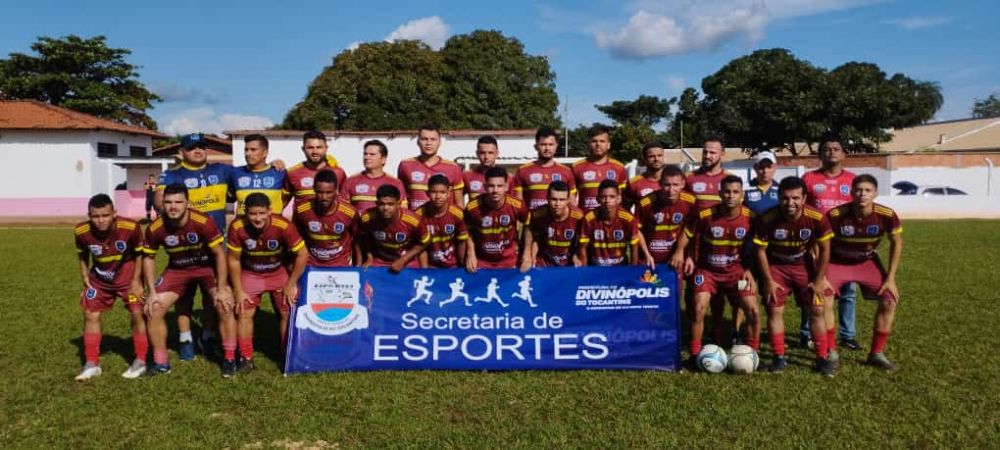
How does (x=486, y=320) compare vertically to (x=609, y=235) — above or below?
below

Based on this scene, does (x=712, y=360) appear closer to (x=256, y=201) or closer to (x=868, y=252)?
(x=868, y=252)

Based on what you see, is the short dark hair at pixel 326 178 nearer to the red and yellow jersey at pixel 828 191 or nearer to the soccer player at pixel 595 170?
the soccer player at pixel 595 170

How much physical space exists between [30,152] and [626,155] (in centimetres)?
3056

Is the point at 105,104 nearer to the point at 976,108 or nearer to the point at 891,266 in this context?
the point at 891,266

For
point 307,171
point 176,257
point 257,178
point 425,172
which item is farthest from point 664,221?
point 176,257

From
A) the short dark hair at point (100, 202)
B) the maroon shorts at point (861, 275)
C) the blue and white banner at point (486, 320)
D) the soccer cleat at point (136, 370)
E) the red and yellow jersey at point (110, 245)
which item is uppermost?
the short dark hair at point (100, 202)

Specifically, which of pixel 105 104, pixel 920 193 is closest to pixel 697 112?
pixel 920 193

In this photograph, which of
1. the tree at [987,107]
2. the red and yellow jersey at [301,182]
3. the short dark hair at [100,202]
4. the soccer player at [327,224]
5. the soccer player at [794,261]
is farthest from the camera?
the tree at [987,107]

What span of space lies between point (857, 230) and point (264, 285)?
5187 mm

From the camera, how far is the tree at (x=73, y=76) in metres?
37.2

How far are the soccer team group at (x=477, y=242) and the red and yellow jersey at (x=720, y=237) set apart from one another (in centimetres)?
1

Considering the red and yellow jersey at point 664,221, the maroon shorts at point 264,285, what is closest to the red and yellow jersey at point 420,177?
the maroon shorts at point 264,285

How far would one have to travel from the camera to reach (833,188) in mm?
6336

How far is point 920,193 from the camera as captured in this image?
27.6m
